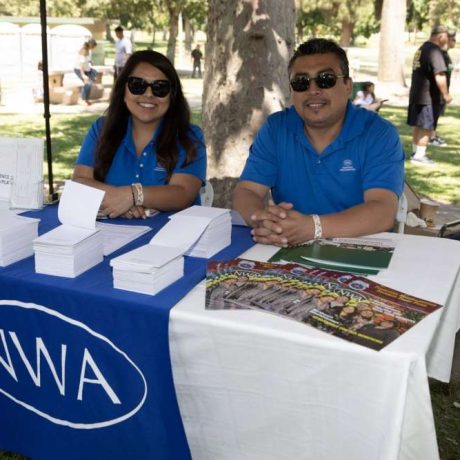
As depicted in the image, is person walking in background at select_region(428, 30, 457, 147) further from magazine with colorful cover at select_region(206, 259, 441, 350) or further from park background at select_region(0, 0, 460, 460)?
magazine with colorful cover at select_region(206, 259, 441, 350)

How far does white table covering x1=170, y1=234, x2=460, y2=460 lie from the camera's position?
1.38m

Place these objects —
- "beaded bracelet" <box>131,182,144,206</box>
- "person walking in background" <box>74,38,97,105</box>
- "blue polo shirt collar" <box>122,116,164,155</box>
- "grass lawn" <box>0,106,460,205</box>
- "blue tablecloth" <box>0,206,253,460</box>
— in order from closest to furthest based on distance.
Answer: "blue tablecloth" <box>0,206,253,460</box>, "beaded bracelet" <box>131,182,144,206</box>, "blue polo shirt collar" <box>122,116,164,155</box>, "grass lawn" <box>0,106,460,205</box>, "person walking in background" <box>74,38,97,105</box>

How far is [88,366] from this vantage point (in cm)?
173

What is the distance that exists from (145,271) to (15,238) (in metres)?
0.52

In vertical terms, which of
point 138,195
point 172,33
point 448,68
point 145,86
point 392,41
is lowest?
point 138,195

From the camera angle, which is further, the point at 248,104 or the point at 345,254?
the point at 248,104

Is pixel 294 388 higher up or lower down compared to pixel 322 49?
lower down

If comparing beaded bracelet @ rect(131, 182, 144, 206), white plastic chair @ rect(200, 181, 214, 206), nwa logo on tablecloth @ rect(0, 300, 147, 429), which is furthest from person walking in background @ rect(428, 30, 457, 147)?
nwa logo on tablecloth @ rect(0, 300, 147, 429)

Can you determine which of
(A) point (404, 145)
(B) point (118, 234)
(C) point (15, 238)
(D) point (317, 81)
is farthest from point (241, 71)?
(A) point (404, 145)

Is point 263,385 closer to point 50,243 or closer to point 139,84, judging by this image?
point 50,243

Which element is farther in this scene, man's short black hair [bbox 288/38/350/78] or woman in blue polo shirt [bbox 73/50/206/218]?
woman in blue polo shirt [bbox 73/50/206/218]

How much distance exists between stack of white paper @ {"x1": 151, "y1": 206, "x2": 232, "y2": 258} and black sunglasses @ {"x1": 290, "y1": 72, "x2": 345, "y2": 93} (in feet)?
2.44

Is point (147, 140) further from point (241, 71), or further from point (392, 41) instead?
point (392, 41)

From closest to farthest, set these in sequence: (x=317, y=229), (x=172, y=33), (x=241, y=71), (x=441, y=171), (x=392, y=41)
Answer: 1. (x=317, y=229)
2. (x=241, y=71)
3. (x=441, y=171)
4. (x=392, y=41)
5. (x=172, y=33)
